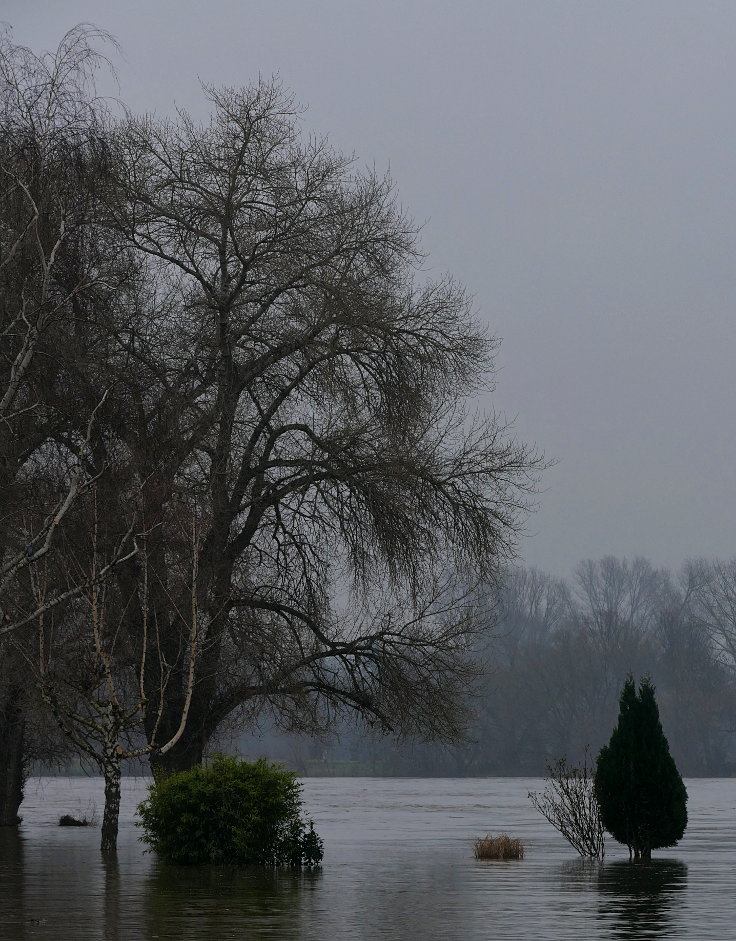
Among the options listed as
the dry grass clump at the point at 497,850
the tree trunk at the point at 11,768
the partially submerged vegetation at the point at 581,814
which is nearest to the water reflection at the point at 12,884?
the tree trunk at the point at 11,768

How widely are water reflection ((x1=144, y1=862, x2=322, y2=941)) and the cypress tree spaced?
514cm

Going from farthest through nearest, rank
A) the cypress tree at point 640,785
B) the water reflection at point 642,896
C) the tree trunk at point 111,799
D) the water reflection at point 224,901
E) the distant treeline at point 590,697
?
the distant treeline at point 590,697 → the cypress tree at point 640,785 → the tree trunk at point 111,799 → the water reflection at point 642,896 → the water reflection at point 224,901

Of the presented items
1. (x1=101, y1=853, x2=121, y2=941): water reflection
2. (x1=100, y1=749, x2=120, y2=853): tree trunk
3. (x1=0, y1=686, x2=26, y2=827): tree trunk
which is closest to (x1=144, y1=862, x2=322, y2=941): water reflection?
(x1=101, y1=853, x2=121, y2=941): water reflection

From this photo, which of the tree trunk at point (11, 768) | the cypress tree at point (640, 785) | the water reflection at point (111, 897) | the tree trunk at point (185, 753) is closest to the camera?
the water reflection at point (111, 897)

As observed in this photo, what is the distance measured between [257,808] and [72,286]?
32.6ft

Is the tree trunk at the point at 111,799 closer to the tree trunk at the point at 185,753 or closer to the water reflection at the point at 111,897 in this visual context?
the water reflection at the point at 111,897

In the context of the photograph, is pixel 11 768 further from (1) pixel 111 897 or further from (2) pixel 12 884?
(1) pixel 111 897

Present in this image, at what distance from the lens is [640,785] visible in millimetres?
22922

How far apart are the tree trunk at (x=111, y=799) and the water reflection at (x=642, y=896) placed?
7306 millimetres

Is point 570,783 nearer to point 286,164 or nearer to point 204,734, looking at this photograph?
point 204,734

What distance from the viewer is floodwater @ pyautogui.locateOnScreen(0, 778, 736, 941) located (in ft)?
44.0

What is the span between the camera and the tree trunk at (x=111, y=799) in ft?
72.5

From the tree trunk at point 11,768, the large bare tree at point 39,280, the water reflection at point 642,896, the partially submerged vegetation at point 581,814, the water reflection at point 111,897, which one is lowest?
the water reflection at point 642,896

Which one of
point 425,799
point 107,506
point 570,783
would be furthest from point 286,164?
point 425,799
